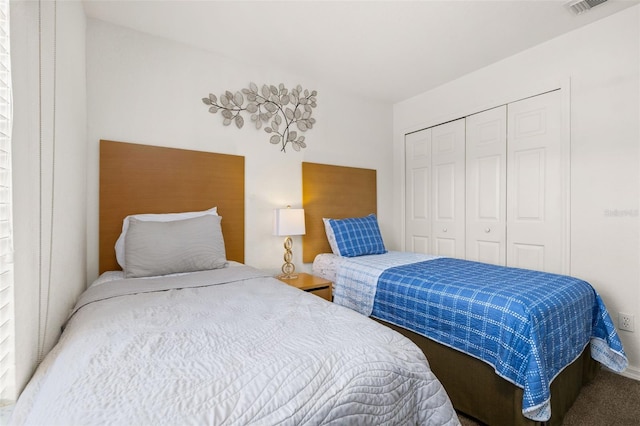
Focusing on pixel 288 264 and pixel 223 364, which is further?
pixel 288 264

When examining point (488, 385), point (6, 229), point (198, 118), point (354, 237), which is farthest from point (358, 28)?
point (488, 385)

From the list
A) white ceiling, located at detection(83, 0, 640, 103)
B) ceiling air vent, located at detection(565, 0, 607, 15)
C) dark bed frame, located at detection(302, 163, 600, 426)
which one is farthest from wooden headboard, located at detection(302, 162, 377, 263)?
ceiling air vent, located at detection(565, 0, 607, 15)

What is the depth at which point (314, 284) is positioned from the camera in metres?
2.54

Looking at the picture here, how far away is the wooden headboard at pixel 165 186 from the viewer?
2135 millimetres

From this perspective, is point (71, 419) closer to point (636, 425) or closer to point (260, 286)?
point (260, 286)

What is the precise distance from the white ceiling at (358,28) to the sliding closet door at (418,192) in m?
0.87

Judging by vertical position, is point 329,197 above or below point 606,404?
above

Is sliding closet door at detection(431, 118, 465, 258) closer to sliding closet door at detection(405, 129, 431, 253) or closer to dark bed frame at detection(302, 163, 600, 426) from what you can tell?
sliding closet door at detection(405, 129, 431, 253)

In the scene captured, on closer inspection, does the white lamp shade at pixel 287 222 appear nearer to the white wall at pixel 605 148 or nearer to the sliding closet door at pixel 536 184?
the sliding closet door at pixel 536 184

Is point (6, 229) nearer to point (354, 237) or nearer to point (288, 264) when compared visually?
point (288, 264)

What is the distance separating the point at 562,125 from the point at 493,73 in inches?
32.8

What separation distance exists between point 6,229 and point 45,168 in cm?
43

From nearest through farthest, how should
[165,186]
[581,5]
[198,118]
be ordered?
1. [581,5]
2. [165,186]
3. [198,118]

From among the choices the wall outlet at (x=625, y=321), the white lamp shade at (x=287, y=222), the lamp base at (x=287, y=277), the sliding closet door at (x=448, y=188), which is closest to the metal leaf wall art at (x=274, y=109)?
the white lamp shade at (x=287, y=222)
